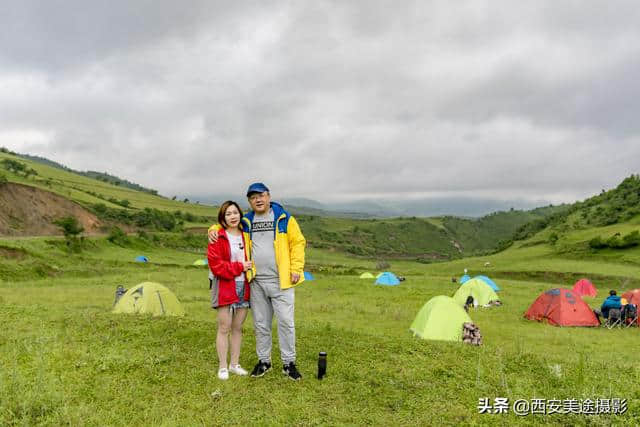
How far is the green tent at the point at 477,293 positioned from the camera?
25.6 meters

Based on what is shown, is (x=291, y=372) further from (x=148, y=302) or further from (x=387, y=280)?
(x=387, y=280)

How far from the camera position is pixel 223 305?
700cm

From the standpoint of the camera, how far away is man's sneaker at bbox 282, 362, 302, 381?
7230 mm

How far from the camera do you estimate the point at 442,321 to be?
1470cm

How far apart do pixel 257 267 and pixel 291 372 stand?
2.17 meters

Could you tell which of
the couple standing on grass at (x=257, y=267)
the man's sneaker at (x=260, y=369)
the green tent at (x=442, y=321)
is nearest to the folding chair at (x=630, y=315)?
the green tent at (x=442, y=321)

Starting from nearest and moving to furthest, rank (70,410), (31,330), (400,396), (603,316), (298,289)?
1. (70,410)
2. (400,396)
3. (31,330)
4. (603,316)
5. (298,289)

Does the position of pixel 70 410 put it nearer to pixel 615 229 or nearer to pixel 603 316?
pixel 603 316

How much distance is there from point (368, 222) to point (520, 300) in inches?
6046

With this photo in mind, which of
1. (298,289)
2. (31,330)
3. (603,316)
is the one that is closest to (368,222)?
(298,289)

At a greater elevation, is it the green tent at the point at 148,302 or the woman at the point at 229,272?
the woman at the point at 229,272

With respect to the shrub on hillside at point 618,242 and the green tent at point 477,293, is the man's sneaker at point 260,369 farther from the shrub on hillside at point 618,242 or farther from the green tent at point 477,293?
the shrub on hillside at point 618,242

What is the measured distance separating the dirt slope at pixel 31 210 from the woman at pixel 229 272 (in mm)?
66497

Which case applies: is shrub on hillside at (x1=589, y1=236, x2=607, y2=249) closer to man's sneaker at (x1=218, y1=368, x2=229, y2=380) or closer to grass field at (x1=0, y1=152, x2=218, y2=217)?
man's sneaker at (x1=218, y1=368, x2=229, y2=380)
